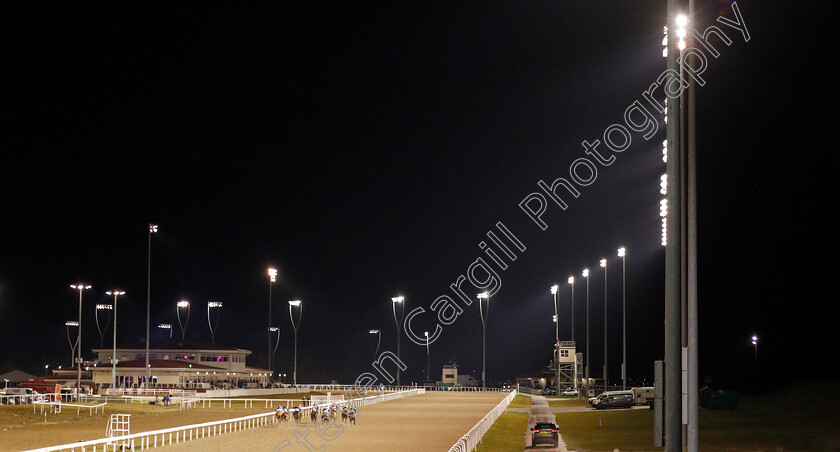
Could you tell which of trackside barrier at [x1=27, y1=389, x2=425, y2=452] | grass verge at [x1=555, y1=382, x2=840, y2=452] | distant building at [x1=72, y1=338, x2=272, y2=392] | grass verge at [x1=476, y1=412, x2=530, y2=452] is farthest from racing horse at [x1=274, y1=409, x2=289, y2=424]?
distant building at [x1=72, y1=338, x2=272, y2=392]

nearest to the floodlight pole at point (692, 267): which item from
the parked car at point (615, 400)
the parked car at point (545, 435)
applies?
the parked car at point (545, 435)

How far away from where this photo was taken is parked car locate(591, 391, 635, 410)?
5012 centimetres

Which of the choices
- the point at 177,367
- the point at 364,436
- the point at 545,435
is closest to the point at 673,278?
the point at 545,435

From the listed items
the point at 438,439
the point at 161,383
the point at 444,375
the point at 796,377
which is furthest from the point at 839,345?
the point at 444,375

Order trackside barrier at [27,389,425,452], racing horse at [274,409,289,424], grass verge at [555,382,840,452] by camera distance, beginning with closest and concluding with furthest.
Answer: trackside barrier at [27,389,425,452], grass verge at [555,382,840,452], racing horse at [274,409,289,424]

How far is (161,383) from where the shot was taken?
83688 mm

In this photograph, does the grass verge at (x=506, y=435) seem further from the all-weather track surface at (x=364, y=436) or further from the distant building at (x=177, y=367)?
the distant building at (x=177, y=367)

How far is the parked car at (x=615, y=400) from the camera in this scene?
1973 inches

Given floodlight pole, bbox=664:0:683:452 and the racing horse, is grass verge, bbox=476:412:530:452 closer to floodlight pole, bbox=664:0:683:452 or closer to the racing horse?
the racing horse

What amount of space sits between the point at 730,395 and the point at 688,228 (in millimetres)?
35225

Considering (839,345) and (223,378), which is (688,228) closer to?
(839,345)

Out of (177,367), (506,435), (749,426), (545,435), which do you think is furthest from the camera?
(177,367)

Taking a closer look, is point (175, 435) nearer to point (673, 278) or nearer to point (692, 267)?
point (692, 267)

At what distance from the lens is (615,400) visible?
165 feet
